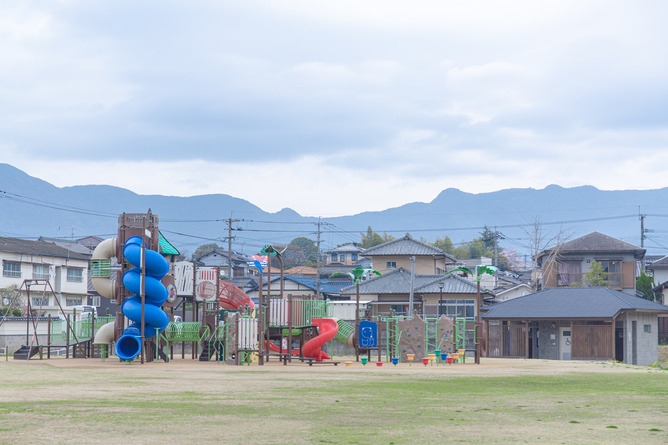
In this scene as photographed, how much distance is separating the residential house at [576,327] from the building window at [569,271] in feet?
63.4

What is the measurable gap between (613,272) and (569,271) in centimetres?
374

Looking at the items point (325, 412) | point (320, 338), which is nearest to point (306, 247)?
point (320, 338)

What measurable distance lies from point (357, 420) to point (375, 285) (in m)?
52.4

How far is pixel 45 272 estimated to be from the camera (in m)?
66.5

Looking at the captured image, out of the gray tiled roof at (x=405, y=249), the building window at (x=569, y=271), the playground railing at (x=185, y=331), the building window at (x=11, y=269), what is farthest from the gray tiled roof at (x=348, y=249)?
the playground railing at (x=185, y=331)

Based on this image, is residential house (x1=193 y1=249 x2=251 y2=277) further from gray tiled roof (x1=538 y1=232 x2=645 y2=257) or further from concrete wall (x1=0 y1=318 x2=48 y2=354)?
concrete wall (x1=0 y1=318 x2=48 y2=354)

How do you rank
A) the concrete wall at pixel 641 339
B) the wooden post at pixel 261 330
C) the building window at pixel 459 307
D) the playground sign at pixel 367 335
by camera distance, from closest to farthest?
the wooden post at pixel 261 330 < the playground sign at pixel 367 335 < the concrete wall at pixel 641 339 < the building window at pixel 459 307

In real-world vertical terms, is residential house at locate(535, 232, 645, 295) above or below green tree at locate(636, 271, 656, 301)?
above

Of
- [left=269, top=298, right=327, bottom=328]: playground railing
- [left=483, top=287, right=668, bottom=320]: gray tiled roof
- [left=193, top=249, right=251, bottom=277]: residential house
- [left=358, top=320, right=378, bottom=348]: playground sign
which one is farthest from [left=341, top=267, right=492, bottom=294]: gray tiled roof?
[left=193, top=249, right=251, bottom=277]: residential house

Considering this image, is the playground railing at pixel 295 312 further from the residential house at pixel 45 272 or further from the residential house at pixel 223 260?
the residential house at pixel 223 260

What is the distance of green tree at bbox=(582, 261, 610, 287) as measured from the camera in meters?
66.4

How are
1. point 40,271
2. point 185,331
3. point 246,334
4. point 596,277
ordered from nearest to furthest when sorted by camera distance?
1. point 246,334
2. point 185,331
3. point 40,271
4. point 596,277

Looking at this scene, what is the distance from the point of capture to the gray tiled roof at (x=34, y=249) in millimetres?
63938

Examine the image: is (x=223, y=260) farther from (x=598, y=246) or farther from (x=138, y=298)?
(x=138, y=298)
